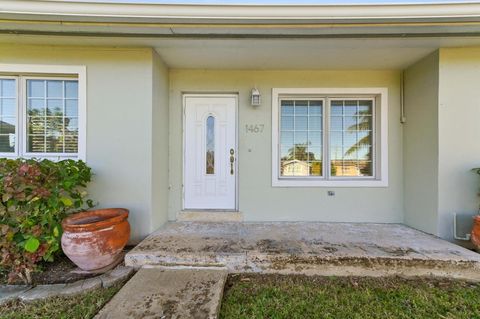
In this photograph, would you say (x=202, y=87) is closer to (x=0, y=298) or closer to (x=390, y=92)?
(x=390, y=92)

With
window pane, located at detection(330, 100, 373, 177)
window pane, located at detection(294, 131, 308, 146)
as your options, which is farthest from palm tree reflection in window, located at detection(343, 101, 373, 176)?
window pane, located at detection(294, 131, 308, 146)

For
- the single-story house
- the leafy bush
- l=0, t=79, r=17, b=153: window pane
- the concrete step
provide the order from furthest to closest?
l=0, t=79, r=17, b=153: window pane, the single-story house, the leafy bush, the concrete step

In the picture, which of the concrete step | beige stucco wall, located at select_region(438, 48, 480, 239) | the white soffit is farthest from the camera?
beige stucco wall, located at select_region(438, 48, 480, 239)

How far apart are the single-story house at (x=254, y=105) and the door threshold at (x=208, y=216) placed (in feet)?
0.12

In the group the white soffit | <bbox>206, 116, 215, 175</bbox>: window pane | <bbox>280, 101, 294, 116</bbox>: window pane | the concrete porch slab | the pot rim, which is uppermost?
the white soffit

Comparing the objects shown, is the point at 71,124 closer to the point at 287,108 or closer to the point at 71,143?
the point at 71,143

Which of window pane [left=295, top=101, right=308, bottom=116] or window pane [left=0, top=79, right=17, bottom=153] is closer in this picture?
window pane [left=0, top=79, right=17, bottom=153]

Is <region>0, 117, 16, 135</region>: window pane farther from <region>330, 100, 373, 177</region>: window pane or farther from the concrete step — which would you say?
<region>330, 100, 373, 177</region>: window pane

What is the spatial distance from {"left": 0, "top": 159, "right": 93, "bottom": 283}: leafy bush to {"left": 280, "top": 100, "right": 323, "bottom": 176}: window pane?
3120 millimetres

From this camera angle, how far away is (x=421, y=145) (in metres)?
3.41

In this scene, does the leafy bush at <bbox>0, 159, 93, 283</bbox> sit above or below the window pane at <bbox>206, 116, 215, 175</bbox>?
below

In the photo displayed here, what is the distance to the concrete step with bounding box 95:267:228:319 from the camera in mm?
1855

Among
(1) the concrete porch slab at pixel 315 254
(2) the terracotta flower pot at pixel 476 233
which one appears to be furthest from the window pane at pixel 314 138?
(2) the terracotta flower pot at pixel 476 233

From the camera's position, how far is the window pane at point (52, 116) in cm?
330
